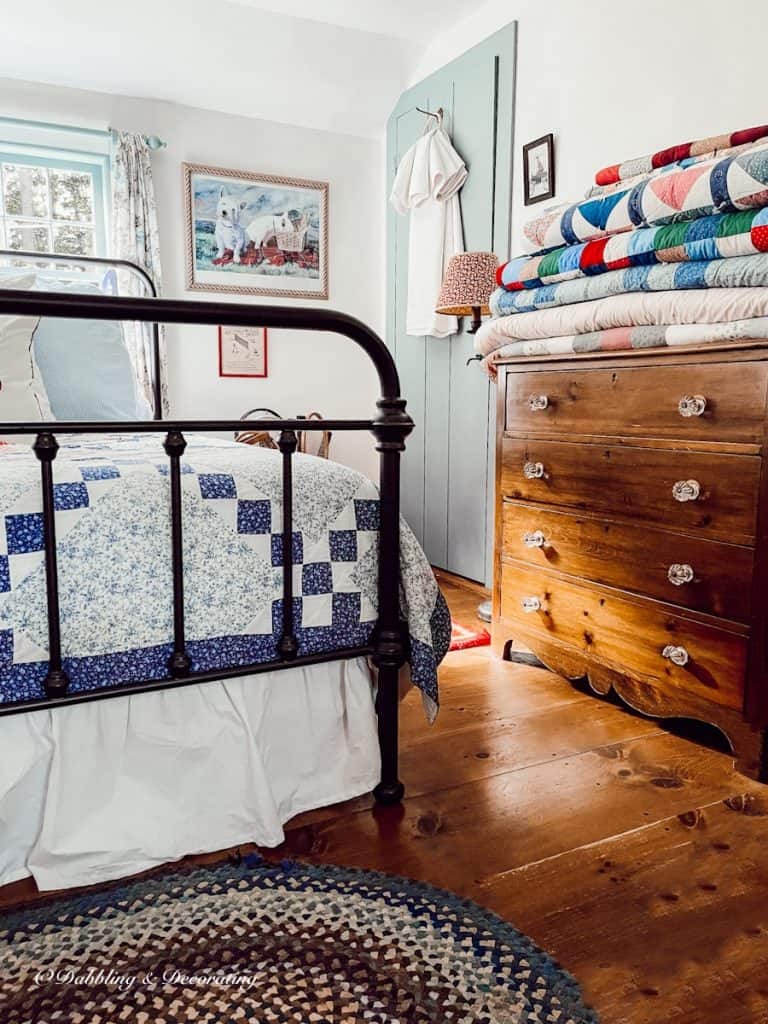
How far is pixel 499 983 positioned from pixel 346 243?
3.68 meters

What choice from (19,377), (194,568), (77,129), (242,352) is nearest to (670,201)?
(194,568)

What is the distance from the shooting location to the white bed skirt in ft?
4.00

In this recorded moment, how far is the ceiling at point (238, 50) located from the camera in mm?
3211

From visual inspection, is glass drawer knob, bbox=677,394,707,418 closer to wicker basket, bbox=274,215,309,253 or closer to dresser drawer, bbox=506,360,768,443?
dresser drawer, bbox=506,360,768,443

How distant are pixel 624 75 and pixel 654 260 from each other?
1.13 m

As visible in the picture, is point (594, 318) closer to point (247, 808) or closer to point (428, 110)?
point (247, 808)

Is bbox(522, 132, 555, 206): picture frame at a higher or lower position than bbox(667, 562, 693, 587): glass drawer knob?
higher

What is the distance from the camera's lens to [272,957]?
1061 millimetres

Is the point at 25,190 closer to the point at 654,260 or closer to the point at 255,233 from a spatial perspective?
the point at 255,233

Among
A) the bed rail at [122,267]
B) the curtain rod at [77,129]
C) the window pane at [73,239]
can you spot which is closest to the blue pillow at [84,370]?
the bed rail at [122,267]

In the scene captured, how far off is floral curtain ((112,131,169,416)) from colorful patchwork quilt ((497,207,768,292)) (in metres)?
2.00

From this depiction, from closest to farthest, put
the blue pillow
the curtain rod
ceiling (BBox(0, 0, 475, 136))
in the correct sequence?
→ the blue pillow, ceiling (BBox(0, 0, 475, 136)), the curtain rod

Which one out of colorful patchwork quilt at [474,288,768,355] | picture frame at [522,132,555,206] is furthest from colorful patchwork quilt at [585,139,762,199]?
picture frame at [522,132,555,206]

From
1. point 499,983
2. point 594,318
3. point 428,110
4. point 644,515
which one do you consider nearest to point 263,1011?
point 499,983
